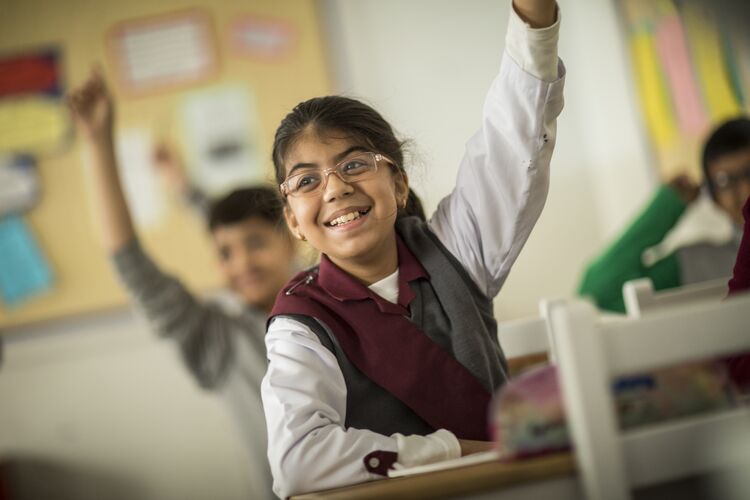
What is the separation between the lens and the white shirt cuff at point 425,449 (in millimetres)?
932

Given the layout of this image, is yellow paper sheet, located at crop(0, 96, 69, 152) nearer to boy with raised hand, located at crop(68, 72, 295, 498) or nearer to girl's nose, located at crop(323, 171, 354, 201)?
boy with raised hand, located at crop(68, 72, 295, 498)

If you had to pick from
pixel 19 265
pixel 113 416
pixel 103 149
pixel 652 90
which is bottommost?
pixel 113 416

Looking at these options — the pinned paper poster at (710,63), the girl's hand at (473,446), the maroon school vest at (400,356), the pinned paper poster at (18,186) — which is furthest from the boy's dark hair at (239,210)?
the pinned paper poster at (710,63)

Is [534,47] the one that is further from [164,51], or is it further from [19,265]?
[19,265]

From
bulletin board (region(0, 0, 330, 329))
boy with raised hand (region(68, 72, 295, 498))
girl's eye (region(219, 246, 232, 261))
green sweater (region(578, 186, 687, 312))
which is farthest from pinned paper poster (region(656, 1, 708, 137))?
girl's eye (region(219, 246, 232, 261))

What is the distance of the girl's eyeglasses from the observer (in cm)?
120

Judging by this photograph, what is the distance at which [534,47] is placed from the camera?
1.04m

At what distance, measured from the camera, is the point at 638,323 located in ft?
2.22

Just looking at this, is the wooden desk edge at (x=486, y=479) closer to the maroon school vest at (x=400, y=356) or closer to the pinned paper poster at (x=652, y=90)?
the maroon school vest at (x=400, y=356)

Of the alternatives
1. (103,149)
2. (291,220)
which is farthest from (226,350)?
(291,220)

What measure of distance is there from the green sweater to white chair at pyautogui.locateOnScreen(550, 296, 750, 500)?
1649mm

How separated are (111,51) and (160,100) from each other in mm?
247

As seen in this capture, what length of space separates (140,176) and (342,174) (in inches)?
81.4

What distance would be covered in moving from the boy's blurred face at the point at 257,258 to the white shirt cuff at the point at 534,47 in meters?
1.18
